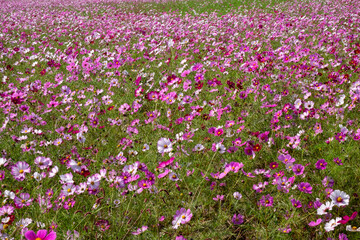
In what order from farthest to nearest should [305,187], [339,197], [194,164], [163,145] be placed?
[194,164]
[163,145]
[305,187]
[339,197]

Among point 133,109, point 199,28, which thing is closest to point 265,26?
point 199,28

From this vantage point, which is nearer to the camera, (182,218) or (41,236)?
(41,236)

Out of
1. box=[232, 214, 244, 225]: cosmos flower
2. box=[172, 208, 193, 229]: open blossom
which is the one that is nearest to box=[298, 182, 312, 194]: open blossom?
box=[232, 214, 244, 225]: cosmos flower

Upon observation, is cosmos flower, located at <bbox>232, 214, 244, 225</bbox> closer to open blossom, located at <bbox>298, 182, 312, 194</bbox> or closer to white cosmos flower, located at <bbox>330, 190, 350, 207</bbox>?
open blossom, located at <bbox>298, 182, 312, 194</bbox>

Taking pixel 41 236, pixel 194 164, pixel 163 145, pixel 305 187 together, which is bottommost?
pixel 194 164

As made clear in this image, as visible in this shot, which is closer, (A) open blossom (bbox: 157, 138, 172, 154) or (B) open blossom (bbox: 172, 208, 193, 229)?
(B) open blossom (bbox: 172, 208, 193, 229)

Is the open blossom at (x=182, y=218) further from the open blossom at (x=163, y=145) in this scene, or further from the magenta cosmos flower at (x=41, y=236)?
the magenta cosmos flower at (x=41, y=236)

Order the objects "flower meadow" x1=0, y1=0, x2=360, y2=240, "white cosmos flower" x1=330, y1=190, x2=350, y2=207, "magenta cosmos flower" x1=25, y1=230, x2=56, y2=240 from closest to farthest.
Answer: "magenta cosmos flower" x1=25, y1=230, x2=56, y2=240
"white cosmos flower" x1=330, y1=190, x2=350, y2=207
"flower meadow" x1=0, y1=0, x2=360, y2=240

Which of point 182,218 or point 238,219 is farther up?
point 182,218

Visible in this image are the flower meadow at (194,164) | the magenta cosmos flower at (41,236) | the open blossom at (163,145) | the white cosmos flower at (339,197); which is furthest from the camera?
the open blossom at (163,145)

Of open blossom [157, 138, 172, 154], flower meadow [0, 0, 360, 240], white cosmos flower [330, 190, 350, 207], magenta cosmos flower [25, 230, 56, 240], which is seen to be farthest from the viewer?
open blossom [157, 138, 172, 154]

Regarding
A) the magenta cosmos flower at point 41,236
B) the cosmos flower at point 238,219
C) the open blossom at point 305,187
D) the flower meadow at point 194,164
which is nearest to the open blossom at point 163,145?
the flower meadow at point 194,164

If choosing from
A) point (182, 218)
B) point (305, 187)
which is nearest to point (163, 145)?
point (182, 218)

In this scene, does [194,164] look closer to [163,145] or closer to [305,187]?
[163,145]
